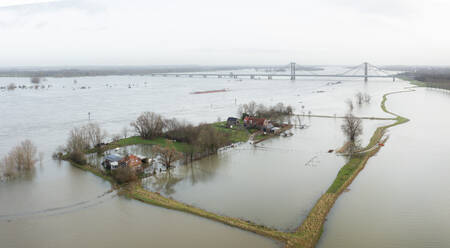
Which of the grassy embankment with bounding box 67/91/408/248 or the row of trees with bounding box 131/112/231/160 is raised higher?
the row of trees with bounding box 131/112/231/160

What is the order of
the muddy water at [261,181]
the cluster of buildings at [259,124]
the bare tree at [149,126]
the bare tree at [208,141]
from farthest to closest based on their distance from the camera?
the cluster of buildings at [259,124], the bare tree at [149,126], the bare tree at [208,141], the muddy water at [261,181]

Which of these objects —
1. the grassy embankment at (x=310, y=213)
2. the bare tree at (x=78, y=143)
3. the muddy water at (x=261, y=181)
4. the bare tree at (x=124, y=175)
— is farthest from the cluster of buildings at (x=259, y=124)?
the bare tree at (x=124, y=175)

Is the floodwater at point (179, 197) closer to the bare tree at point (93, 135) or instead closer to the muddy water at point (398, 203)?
the muddy water at point (398, 203)

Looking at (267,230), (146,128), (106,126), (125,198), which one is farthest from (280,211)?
(106,126)

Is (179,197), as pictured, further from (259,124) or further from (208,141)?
(259,124)

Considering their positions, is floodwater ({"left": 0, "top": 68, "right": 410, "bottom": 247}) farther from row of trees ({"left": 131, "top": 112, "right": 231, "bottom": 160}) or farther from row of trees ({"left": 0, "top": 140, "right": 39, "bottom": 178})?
row of trees ({"left": 131, "top": 112, "right": 231, "bottom": 160})

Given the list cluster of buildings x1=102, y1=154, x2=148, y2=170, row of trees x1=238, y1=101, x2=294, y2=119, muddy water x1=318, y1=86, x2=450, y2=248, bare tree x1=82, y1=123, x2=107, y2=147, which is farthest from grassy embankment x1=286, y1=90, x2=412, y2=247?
bare tree x1=82, y1=123, x2=107, y2=147
